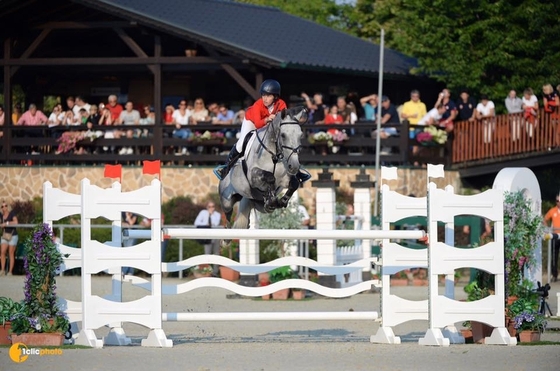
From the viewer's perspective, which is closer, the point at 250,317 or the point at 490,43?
the point at 250,317

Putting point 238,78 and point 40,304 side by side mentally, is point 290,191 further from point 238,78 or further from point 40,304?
point 238,78

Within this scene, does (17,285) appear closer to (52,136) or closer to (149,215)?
(52,136)

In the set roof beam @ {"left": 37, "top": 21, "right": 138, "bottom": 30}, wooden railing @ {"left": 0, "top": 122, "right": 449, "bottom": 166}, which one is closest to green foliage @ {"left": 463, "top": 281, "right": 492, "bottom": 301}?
wooden railing @ {"left": 0, "top": 122, "right": 449, "bottom": 166}

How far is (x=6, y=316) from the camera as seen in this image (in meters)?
12.1

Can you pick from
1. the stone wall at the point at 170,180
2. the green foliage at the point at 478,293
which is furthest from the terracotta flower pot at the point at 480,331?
the stone wall at the point at 170,180

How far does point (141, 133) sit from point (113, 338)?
16.3 metres

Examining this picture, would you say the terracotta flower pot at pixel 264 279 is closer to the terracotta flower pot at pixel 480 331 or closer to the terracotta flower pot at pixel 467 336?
the terracotta flower pot at pixel 467 336

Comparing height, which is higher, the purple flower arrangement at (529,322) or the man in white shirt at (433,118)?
the man in white shirt at (433,118)

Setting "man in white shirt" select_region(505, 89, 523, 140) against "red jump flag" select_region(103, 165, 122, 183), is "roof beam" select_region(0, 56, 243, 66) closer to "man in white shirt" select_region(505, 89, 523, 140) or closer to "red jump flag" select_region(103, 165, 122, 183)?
"man in white shirt" select_region(505, 89, 523, 140)

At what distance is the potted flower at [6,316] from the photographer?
475 inches

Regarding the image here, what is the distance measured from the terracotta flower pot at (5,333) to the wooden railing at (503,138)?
49.6 ft

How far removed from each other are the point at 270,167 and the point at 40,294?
9.58ft

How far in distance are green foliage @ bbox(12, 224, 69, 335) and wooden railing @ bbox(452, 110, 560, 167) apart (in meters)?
14.9

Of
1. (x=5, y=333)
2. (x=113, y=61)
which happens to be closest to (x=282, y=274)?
(x=5, y=333)
